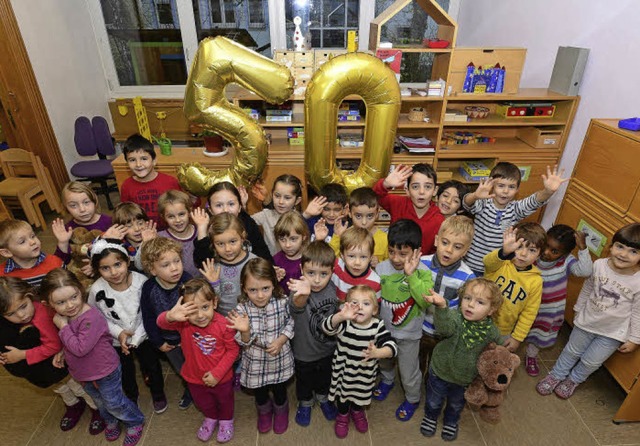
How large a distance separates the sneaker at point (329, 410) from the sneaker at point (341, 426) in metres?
0.07

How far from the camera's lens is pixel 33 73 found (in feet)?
13.9

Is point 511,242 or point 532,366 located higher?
point 511,242

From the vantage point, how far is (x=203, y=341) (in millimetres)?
1870

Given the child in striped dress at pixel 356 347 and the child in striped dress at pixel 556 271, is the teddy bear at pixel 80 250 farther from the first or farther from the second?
the child in striped dress at pixel 556 271

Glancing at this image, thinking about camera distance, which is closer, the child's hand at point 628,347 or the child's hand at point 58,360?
the child's hand at point 58,360

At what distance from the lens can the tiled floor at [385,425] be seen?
218 cm

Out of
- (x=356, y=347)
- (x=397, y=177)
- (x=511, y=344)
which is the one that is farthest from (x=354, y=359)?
(x=397, y=177)

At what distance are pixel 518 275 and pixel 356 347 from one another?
950 millimetres

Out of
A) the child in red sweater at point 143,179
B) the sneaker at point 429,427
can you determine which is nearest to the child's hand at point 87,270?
the child in red sweater at point 143,179

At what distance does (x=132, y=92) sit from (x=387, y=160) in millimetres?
4243

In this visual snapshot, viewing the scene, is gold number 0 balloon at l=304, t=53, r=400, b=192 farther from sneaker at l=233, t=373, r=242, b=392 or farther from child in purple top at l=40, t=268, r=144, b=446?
child in purple top at l=40, t=268, r=144, b=446

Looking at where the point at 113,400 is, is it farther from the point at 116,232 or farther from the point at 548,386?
the point at 548,386

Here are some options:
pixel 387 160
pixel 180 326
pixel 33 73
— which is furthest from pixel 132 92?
pixel 180 326

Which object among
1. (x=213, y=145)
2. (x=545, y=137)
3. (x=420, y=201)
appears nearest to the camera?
(x=420, y=201)
